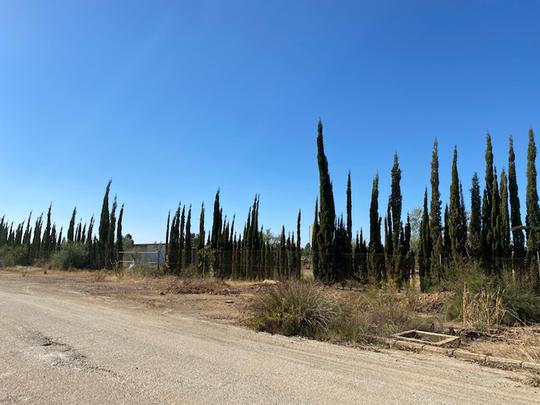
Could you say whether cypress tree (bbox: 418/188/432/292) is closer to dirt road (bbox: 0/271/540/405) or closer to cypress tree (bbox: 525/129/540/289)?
cypress tree (bbox: 525/129/540/289)

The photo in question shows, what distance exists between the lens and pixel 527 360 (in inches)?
351

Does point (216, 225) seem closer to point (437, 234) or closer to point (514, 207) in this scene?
point (437, 234)

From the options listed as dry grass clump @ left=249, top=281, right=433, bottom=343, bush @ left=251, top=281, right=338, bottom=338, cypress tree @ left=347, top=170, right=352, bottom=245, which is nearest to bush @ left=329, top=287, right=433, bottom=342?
dry grass clump @ left=249, top=281, right=433, bottom=343

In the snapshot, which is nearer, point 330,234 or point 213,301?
point 213,301

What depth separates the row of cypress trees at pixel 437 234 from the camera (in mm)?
26875

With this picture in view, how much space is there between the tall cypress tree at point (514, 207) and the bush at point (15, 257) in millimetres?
54605

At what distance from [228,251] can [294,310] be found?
27.3m

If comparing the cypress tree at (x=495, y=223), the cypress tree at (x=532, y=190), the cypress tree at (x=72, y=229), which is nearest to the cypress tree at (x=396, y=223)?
the cypress tree at (x=495, y=223)

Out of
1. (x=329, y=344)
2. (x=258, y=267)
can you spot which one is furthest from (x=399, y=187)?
(x=329, y=344)

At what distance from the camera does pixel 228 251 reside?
38969mm

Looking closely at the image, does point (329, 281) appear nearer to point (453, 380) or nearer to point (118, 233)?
point (453, 380)

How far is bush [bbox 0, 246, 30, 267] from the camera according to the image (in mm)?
57469

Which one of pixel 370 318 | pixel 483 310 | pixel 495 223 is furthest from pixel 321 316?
pixel 495 223

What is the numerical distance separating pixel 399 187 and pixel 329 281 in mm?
8107
